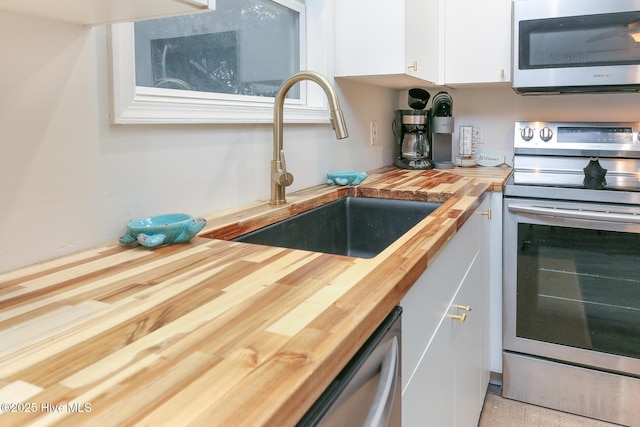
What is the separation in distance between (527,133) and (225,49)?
1574mm

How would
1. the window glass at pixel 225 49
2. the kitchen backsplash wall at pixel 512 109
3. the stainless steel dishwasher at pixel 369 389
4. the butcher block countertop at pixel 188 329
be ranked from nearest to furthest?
the butcher block countertop at pixel 188 329, the stainless steel dishwasher at pixel 369 389, the window glass at pixel 225 49, the kitchen backsplash wall at pixel 512 109

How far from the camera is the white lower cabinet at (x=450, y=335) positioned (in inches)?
36.4

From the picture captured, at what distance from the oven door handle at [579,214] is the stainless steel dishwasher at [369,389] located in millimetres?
1282

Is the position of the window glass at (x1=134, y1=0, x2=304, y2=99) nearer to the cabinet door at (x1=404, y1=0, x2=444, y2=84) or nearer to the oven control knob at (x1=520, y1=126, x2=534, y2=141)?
the cabinet door at (x1=404, y1=0, x2=444, y2=84)

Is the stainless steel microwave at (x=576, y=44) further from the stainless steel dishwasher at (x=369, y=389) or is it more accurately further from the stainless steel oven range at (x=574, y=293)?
the stainless steel dishwasher at (x=369, y=389)

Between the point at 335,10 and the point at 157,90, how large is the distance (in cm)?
100

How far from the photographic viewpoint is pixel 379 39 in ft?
6.07

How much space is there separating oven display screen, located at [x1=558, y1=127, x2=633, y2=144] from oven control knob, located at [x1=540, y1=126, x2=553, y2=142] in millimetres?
39

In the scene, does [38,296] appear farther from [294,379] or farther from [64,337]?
[294,379]

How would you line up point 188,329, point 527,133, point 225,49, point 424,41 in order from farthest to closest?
1. point 527,133
2. point 424,41
3. point 225,49
4. point 188,329

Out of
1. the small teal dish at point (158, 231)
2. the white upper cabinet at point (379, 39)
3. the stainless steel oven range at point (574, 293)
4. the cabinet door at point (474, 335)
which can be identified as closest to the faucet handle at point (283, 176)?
the small teal dish at point (158, 231)

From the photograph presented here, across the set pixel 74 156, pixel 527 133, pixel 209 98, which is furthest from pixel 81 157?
pixel 527 133

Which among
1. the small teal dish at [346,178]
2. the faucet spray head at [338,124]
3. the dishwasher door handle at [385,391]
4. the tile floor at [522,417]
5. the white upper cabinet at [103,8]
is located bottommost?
the tile floor at [522,417]

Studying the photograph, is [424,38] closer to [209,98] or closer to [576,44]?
[576,44]
